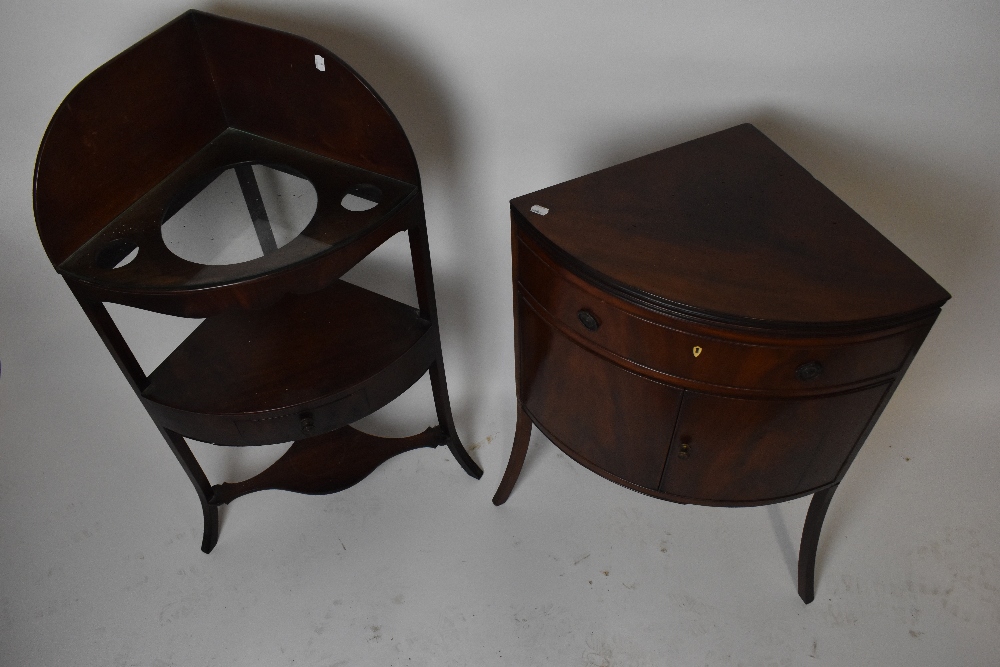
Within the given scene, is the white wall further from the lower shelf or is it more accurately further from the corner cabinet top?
the corner cabinet top

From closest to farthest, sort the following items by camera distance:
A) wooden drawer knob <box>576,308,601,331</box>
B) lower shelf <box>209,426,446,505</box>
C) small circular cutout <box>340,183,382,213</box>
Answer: wooden drawer knob <box>576,308,601,331</box> → small circular cutout <box>340,183,382,213</box> → lower shelf <box>209,426,446,505</box>

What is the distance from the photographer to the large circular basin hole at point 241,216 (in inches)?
53.8

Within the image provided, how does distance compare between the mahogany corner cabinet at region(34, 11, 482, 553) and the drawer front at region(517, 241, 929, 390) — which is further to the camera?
the mahogany corner cabinet at region(34, 11, 482, 553)

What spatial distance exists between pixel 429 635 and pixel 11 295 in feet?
4.52

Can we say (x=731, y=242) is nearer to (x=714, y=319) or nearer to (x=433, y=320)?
(x=714, y=319)

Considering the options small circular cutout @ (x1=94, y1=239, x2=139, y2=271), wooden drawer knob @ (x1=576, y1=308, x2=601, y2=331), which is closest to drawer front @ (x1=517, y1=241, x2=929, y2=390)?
wooden drawer knob @ (x1=576, y1=308, x2=601, y2=331)

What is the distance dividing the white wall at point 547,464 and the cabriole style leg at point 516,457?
0.05 meters

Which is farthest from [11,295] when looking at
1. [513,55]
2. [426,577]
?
[513,55]

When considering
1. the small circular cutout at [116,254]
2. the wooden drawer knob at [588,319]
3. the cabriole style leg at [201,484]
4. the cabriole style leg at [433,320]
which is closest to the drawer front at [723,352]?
the wooden drawer knob at [588,319]

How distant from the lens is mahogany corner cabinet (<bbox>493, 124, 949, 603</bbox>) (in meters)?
1.17

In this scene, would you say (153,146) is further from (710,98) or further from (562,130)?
(710,98)

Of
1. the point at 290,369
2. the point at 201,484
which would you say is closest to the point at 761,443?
the point at 290,369

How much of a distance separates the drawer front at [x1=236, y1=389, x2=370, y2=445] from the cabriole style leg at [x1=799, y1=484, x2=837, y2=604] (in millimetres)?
880

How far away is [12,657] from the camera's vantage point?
1.70 meters
